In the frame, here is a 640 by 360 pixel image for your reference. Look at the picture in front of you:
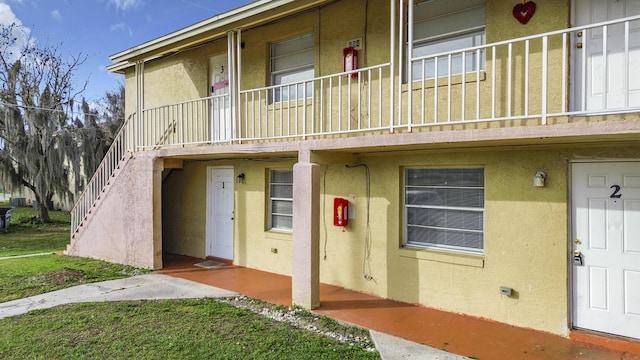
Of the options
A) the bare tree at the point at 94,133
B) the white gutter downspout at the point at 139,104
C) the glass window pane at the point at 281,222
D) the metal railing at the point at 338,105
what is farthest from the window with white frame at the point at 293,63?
the bare tree at the point at 94,133

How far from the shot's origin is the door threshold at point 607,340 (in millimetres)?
4906

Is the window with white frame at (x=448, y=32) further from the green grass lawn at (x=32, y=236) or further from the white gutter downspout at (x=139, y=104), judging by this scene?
the green grass lawn at (x=32, y=236)

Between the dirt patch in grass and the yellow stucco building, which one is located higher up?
the yellow stucco building

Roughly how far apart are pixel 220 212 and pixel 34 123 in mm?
13433

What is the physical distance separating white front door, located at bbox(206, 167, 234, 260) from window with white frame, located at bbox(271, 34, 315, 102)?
269cm

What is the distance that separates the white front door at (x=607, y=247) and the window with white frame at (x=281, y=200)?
17.8 feet

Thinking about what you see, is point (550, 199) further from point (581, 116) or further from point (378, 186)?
point (378, 186)

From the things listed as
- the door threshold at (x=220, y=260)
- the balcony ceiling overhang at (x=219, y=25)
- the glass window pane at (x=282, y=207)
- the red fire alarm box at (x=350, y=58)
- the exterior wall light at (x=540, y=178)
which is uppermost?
the balcony ceiling overhang at (x=219, y=25)

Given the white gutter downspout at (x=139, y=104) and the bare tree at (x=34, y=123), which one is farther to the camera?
the bare tree at (x=34, y=123)

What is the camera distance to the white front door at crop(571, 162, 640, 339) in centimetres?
501

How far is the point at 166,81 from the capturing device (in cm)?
1124

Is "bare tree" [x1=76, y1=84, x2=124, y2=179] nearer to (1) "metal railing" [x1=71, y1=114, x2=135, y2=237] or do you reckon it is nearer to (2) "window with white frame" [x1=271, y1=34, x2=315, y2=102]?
(1) "metal railing" [x1=71, y1=114, x2=135, y2=237]

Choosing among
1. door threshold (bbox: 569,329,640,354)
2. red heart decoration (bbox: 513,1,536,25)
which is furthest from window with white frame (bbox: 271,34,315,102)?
door threshold (bbox: 569,329,640,354)

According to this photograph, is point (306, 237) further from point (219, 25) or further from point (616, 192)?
point (219, 25)
